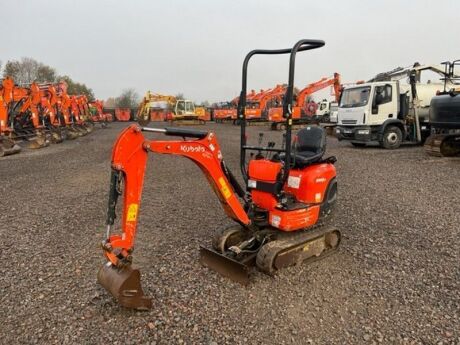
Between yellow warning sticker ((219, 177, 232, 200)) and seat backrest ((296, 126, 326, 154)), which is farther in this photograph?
seat backrest ((296, 126, 326, 154))

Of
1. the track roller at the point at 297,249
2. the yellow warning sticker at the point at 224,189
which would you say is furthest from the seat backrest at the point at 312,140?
the yellow warning sticker at the point at 224,189

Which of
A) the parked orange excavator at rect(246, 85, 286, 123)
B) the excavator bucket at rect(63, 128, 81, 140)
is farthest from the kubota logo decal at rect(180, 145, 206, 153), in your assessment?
the parked orange excavator at rect(246, 85, 286, 123)

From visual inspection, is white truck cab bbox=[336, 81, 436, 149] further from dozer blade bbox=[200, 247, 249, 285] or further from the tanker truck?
dozer blade bbox=[200, 247, 249, 285]

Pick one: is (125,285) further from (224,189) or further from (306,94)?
(306,94)

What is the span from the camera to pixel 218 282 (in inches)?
163

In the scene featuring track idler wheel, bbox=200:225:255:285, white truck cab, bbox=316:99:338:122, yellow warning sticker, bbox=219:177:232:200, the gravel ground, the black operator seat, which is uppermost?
white truck cab, bbox=316:99:338:122

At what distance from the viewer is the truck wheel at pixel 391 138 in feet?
51.4

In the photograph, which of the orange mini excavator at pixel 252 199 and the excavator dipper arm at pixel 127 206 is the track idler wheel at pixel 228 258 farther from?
the excavator dipper arm at pixel 127 206

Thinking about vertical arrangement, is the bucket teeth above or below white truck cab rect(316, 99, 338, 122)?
below

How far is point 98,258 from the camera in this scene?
4762 millimetres

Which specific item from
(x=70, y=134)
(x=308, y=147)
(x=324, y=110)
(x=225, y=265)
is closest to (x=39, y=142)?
(x=70, y=134)

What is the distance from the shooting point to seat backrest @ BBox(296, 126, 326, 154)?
488 cm

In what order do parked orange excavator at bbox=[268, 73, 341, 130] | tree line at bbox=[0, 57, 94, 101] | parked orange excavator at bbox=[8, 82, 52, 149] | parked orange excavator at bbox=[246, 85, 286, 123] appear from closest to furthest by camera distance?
parked orange excavator at bbox=[8, 82, 52, 149], parked orange excavator at bbox=[268, 73, 341, 130], parked orange excavator at bbox=[246, 85, 286, 123], tree line at bbox=[0, 57, 94, 101]

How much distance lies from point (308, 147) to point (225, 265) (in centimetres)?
182
